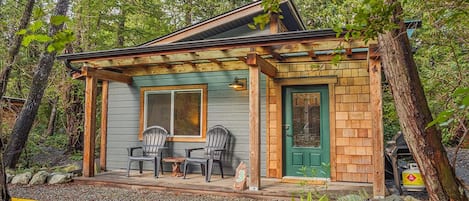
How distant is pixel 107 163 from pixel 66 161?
9.35ft

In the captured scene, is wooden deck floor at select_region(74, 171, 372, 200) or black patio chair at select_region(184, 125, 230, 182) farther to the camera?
black patio chair at select_region(184, 125, 230, 182)

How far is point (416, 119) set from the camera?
6.19ft

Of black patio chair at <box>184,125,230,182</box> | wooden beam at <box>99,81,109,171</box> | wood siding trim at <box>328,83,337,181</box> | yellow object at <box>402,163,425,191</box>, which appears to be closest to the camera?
yellow object at <box>402,163,425,191</box>

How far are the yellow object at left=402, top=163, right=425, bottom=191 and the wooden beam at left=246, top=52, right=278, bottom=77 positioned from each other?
8.00 ft

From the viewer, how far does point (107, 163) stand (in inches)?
269

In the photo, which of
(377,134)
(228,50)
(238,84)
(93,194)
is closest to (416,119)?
(377,134)

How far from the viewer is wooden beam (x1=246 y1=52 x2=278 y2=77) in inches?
179

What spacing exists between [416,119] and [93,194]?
4442 mm

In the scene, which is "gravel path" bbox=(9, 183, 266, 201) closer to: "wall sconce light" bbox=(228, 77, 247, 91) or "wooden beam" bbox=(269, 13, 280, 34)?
"wall sconce light" bbox=(228, 77, 247, 91)

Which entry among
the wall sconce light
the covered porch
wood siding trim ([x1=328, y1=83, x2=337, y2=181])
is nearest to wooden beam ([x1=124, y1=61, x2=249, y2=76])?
the covered porch

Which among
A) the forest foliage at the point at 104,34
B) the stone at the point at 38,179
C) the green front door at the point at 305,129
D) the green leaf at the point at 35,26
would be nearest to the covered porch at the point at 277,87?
the green front door at the point at 305,129

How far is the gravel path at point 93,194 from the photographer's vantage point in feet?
14.8

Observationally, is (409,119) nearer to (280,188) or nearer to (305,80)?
(280,188)

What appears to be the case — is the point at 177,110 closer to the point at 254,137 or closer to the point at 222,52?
the point at 222,52
